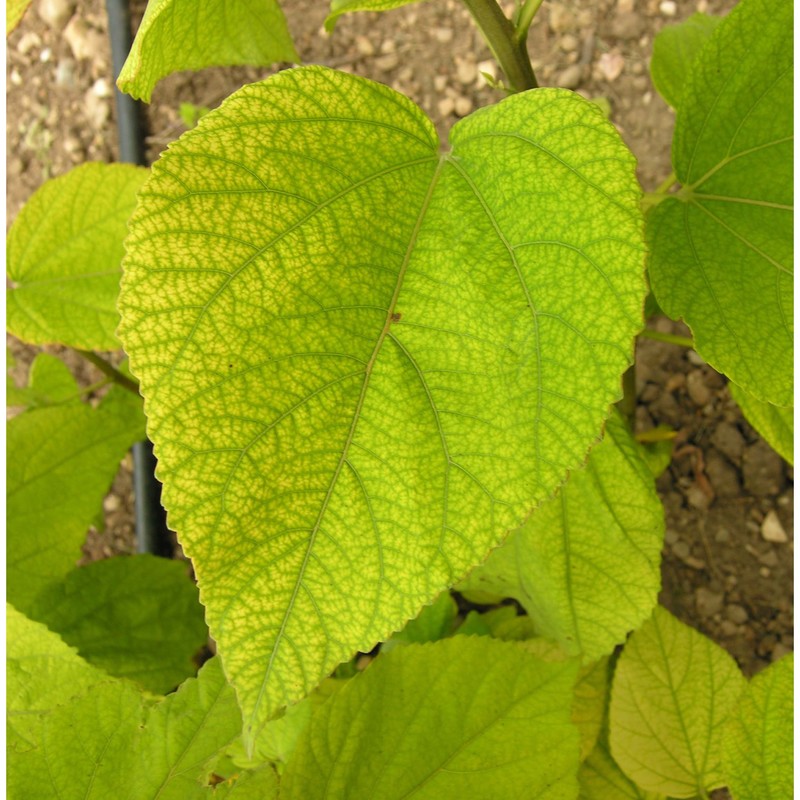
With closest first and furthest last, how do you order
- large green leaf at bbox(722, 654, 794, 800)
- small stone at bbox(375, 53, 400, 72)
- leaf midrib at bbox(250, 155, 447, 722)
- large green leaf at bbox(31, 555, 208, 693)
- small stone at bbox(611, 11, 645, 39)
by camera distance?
leaf midrib at bbox(250, 155, 447, 722) → large green leaf at bbox(722, 654, 794, 800) → large green leaf at bbox(31, 555, 208, 693) → small stone at bbox(611, 11, 645, 39) → small stone at bbox(375, 53, 400, 72)

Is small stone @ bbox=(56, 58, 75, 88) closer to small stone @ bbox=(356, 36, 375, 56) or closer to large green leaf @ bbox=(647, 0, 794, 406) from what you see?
small stone @ bbox=(356, 36, 375, 56)

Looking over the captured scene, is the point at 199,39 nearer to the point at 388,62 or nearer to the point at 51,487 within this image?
the point at 51,487

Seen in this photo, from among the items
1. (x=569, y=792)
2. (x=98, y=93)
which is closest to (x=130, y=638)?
(x=569, y=792)

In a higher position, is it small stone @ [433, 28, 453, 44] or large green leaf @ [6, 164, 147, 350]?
→ small stone @ [433, 28, 453, 44]

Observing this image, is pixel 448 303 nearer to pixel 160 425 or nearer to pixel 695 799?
pixel 160 425

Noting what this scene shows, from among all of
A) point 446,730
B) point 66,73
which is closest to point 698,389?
point 446,730

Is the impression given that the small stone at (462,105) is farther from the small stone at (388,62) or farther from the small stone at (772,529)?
the small stone at (772,529)

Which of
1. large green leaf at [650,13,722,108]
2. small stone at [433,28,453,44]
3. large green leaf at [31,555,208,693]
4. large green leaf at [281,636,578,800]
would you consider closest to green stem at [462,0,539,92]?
large green leaf at [650,13,722,108]

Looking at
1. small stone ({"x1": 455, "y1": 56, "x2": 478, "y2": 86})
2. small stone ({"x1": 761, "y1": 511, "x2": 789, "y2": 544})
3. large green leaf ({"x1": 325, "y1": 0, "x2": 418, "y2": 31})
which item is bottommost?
small stone ({"x1": 761, "y1": 511, "x2": 789, "y2": 544})
